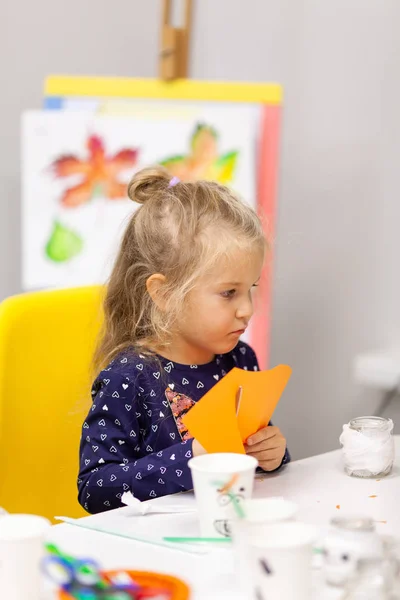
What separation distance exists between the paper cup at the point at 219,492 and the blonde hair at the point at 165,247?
1.33ft

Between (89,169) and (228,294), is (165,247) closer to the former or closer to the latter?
(228,294)

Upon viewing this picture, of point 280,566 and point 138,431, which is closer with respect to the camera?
point 280,566

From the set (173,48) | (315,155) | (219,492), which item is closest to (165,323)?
(219,492)

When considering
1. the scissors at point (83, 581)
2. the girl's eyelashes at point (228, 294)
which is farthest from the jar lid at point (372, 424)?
the scissors at point (83, 581)

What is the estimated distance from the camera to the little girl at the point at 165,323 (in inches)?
41.6

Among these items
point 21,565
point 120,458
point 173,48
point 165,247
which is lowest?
point 120,458

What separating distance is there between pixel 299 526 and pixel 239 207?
620mm

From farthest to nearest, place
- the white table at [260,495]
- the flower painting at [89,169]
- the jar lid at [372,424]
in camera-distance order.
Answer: the flower painting at [89,169] < the jar lid at [372,424] < the white table at [260,495]

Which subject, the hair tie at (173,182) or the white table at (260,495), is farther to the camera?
the hair tie at (173,182)

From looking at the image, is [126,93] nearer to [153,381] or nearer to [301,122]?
[301,122]

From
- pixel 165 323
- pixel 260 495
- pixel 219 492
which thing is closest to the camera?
pixel 219 492

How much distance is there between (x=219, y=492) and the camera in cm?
76

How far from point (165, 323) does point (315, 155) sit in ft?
3.08

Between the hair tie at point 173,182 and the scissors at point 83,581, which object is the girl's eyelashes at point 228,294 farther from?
the scissors at point 83,581
